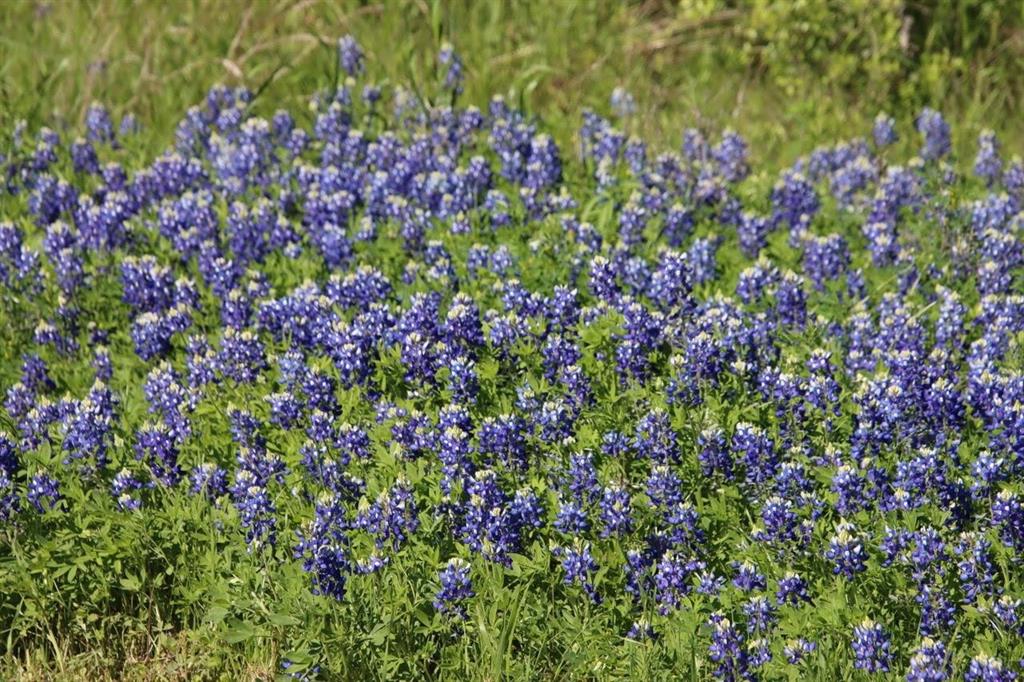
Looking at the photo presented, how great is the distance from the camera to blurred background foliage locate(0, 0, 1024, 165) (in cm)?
778

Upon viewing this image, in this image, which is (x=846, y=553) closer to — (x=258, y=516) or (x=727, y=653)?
(x=727, y=653)

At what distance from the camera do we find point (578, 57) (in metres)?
8.43

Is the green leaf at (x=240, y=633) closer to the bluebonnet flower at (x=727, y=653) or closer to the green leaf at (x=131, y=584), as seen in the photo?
the green leaf at (x=131, y=584)

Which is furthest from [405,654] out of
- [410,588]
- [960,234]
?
[960,234]

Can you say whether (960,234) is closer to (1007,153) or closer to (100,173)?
(1007,153)

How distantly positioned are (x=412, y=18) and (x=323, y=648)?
5.44 m

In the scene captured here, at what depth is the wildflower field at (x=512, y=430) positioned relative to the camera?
3896mm

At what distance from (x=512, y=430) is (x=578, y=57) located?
15.1 feet

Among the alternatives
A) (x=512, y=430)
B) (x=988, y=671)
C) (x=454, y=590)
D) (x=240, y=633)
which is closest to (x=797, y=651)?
(x=988, y=671)

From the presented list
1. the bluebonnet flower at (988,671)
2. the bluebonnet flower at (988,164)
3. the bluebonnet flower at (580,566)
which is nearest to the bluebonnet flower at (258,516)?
the bluebonnet flower at (580,566)

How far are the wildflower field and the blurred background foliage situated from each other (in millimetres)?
1479

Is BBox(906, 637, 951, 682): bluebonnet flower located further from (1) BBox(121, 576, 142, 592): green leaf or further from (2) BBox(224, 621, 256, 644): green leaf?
(1) BBox(121, 576, 142, 592): green leaf

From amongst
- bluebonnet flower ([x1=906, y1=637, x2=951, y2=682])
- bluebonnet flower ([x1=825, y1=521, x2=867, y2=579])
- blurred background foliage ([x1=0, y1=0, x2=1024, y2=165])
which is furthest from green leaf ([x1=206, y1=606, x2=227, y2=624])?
blurred background foliage ([x1=0, y1=0, x2=1024, y2=165])

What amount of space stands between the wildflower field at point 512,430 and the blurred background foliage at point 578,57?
1479 mm
